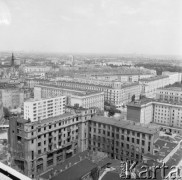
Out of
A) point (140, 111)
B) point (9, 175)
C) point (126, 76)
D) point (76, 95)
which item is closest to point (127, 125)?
point (140, 111)

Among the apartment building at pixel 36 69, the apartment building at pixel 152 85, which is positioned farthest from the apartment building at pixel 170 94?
the apartment building at pixel 36 69

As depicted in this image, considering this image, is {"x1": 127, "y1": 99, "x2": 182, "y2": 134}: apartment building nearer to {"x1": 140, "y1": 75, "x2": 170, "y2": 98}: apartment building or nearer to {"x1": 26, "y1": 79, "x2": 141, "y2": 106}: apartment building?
{"x1": 26, "y1": 79, "x2": 141, "y2": 106}: apartment building

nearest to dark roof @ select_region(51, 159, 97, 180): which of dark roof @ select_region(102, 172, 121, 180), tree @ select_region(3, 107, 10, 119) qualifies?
dark roof @ select_region(102, 172, 121, 180)

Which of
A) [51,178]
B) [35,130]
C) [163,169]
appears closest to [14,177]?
[51,178]

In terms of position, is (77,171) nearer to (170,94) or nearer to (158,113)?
(158,113)

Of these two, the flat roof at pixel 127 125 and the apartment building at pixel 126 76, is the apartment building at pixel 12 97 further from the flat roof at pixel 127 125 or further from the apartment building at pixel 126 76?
the apartment building at pixel 126 76
